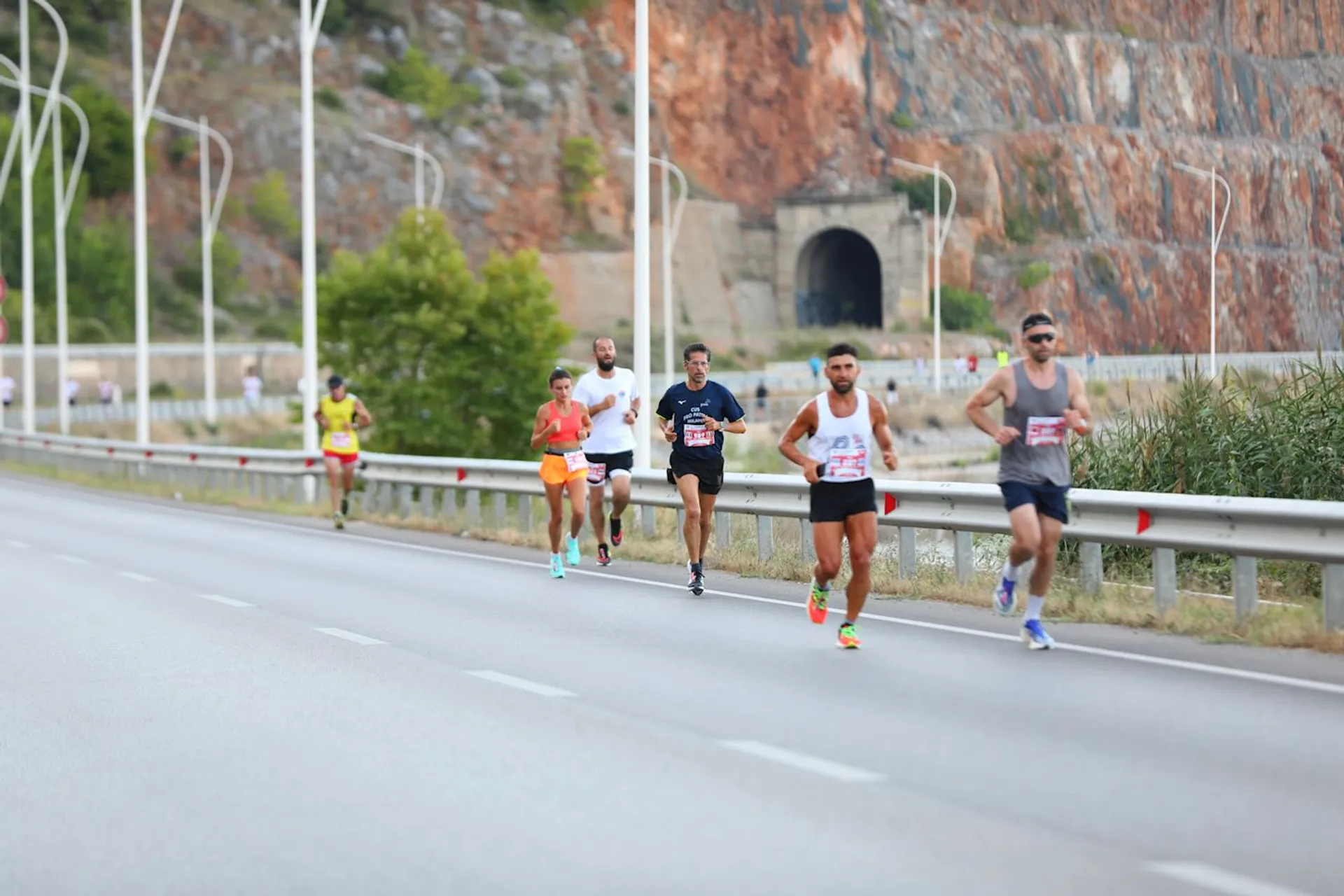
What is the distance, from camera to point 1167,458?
18922 millimetres

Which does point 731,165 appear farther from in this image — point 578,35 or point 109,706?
point 109,706

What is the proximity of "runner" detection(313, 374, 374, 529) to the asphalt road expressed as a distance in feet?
36.2

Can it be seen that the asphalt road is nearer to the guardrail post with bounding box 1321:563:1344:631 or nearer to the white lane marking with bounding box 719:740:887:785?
the white lane marking with bounding box 719:740:887:785

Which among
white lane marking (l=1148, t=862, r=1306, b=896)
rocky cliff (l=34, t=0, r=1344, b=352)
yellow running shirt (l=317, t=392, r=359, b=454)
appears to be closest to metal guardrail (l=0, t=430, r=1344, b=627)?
yellow running shirt (l=317, t=392, r=359, b=454)

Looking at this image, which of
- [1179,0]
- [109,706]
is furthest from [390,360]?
[109,706]

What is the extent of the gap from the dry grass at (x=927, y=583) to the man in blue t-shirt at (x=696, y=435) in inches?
57.7

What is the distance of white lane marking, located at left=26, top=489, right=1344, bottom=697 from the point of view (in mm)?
11734

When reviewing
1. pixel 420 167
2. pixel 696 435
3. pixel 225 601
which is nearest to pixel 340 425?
pixel 225 601

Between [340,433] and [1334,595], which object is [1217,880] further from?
[340,433]

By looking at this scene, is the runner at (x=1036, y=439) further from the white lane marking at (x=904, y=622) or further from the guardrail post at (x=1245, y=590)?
the guardrail post at (x=1245, y=590)

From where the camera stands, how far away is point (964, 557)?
695 inches

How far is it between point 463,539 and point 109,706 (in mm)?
14356

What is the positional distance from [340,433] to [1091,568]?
13979 millimetres

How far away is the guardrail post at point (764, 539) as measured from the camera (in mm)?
20500
